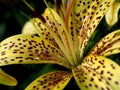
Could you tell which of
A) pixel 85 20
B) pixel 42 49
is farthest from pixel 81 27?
pixel 42 49

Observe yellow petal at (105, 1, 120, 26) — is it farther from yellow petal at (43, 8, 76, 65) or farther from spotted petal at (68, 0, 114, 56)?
yellow petal at (43, 8, 76, 65)

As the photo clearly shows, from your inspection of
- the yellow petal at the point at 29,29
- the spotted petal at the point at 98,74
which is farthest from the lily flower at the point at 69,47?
the yellow petal at the point at 29,29

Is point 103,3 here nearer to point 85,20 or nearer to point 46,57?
point 85,20

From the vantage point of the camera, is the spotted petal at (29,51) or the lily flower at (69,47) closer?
the lily flower at (69,47)

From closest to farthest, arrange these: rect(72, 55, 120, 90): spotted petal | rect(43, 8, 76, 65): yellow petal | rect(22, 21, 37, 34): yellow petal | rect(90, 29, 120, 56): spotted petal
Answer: rect(72, 55, 120, 90): spotted petal → rect(90, 29, 120, 56): spotted petal → rect(43, 8, 76, 65): yellow petal → rect(22, 21, 37, 34): yellow petal

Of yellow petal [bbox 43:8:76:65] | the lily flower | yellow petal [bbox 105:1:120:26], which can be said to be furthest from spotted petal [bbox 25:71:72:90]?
yellow petal [bbox 105:1:120:26]

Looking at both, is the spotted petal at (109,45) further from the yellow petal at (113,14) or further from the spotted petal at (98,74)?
the yellow petal at (113,14)
